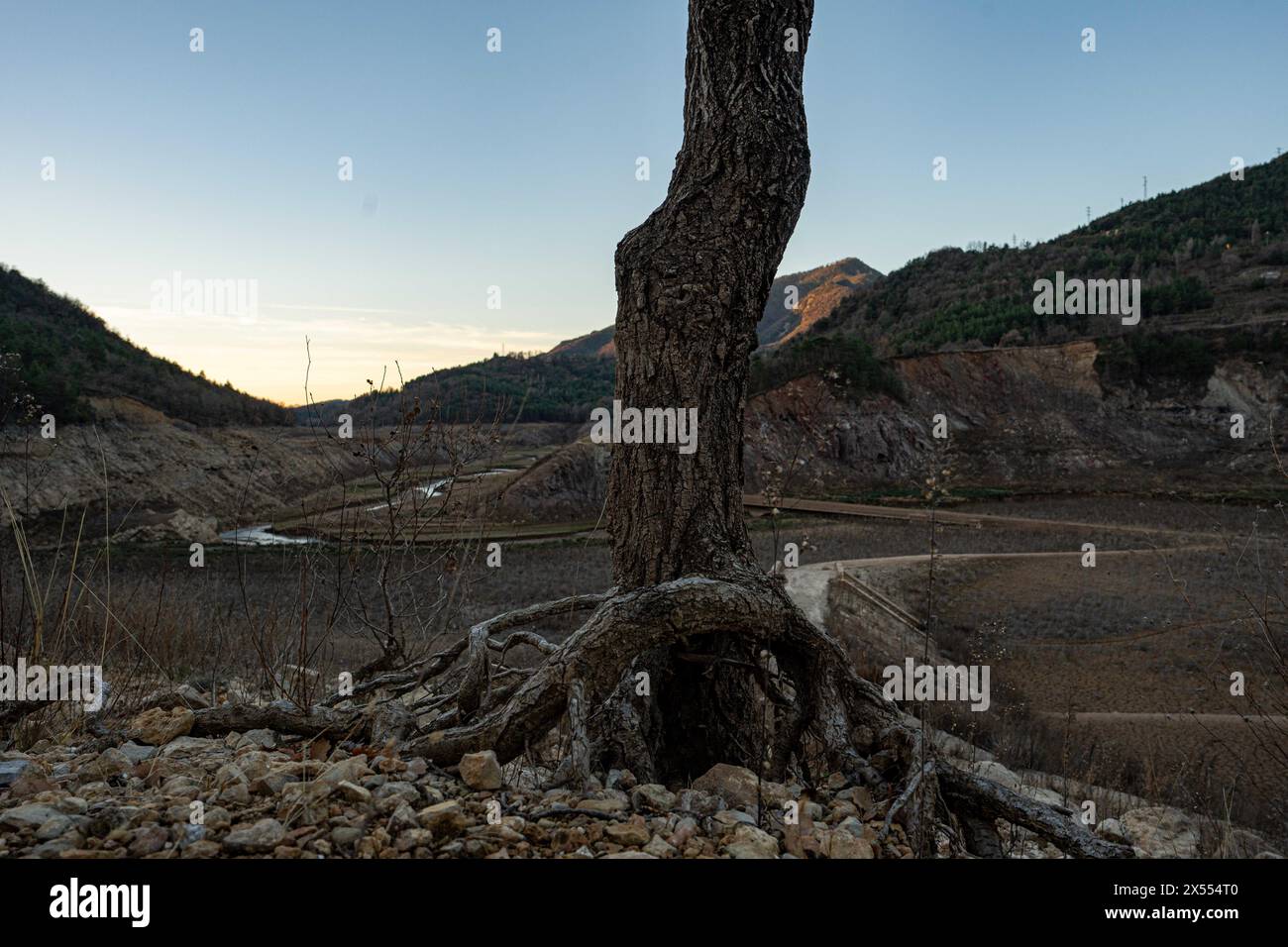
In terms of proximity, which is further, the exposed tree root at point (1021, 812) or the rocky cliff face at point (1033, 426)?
the rocky cliff face at point (1033, 426)

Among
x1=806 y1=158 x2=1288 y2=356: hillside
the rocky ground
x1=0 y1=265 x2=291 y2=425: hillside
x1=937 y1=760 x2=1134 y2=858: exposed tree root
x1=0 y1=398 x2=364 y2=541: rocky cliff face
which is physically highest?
x1=806 y1=158 x2=1288 y2=356: hillside

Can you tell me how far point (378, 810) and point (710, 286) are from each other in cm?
237

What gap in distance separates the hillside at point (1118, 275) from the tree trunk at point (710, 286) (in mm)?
39220

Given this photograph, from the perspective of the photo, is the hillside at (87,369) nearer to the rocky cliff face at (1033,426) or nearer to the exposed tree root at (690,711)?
the rocky cliff face at (1033,426)

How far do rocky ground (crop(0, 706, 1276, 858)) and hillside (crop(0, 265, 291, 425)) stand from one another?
86.0 ft

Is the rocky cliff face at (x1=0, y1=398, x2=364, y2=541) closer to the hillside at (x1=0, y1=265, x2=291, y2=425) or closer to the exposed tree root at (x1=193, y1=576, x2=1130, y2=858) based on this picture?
the hillside at (x1=0, y1=265, x2=291, y2=425)

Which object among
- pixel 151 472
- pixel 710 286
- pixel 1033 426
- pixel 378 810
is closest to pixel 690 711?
pixel 378 810

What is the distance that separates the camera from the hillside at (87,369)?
86.0 feet

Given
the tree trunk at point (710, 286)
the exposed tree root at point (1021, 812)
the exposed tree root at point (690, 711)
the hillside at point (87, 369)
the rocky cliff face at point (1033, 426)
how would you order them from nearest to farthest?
1. the exposed tree root at point (1021, 812)
2. the exposed tree root at point (690, 711)
3. the tree trunk at point (710, 286)
4. the hillside at point (87, 369)
5. the rocky cliff face at point (1033, 426)

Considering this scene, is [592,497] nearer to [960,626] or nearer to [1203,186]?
[960,626]

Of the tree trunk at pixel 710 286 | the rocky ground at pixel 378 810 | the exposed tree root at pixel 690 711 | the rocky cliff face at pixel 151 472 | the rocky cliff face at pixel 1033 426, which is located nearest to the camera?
the rocky ground at pixel 378 810

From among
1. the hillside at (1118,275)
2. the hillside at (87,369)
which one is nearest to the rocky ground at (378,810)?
the hillside at (87,369)

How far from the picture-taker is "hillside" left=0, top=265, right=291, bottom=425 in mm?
26219

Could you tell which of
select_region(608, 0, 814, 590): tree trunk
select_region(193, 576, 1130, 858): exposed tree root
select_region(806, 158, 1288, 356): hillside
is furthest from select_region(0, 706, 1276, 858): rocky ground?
select_region(806, 158, 1288, 356): hillside
